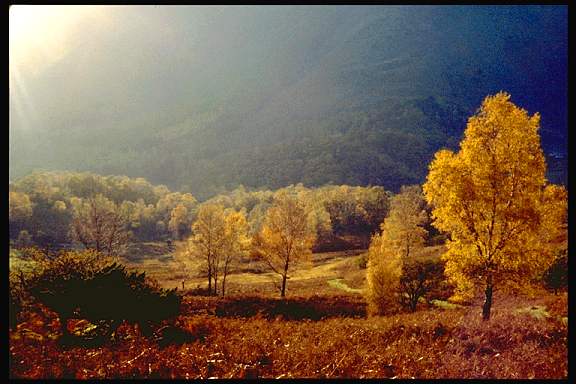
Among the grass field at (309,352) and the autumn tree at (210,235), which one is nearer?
the grass field at (309,352)

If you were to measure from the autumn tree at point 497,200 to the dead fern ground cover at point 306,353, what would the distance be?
212 cm

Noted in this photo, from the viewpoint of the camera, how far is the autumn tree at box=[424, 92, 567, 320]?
43.4 ft

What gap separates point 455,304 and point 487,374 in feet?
92.8

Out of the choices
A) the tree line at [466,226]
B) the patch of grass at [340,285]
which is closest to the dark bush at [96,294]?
the tree line at [466,226]

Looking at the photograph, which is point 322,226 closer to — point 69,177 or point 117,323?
point 69,177

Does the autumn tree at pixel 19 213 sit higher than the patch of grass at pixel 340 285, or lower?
higher

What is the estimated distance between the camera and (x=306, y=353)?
11.2m

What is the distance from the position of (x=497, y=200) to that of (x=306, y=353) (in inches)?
342

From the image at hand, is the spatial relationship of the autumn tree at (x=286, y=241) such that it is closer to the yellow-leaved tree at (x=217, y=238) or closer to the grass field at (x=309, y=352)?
the yellow-leaved tree at (x=217, y=238)

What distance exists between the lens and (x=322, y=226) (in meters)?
115

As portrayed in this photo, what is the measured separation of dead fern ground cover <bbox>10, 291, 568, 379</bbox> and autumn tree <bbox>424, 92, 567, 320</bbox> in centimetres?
212

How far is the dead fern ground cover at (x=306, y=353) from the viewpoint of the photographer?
31.9 ft

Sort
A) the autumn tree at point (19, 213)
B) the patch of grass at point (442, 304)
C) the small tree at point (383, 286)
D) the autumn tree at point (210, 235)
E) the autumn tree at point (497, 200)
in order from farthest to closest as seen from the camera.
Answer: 1. the autumn tree at point (19, 213)
2. the autumn tree at point (210, 235)
3. the patch of grass at point (442, 304)
4. the small tree at point (383, 286)
5. the autumn tree at point (497, 200)
